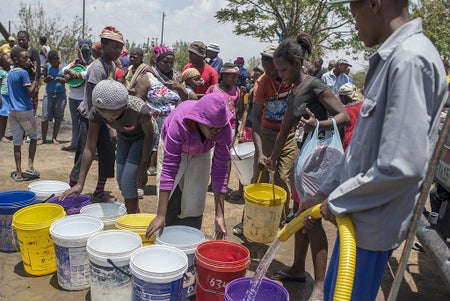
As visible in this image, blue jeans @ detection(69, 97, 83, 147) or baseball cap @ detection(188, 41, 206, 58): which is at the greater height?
baseball cap @ detection(188, 41, 206, 58)

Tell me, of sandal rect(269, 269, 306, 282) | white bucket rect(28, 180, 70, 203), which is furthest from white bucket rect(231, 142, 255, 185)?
white bucket rect(28, 180, 70, 203)

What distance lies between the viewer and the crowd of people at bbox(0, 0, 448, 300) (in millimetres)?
1306

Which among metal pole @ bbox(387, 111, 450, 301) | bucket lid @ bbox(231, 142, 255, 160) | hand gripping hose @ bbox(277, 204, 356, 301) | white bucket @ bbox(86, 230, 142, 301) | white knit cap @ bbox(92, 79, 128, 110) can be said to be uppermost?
white knit cap @ bbox(92, 79, 128, 110)

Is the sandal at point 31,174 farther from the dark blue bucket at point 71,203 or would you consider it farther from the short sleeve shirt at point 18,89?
the dark blue bucket at point 71,203

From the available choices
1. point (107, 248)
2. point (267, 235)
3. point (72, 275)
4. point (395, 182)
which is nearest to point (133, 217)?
point (107, 248)

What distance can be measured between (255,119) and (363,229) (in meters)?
2.62

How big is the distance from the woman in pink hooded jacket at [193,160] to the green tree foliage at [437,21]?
48.4ft

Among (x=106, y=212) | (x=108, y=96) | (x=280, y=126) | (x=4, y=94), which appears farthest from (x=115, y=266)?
(x=4, y=94)

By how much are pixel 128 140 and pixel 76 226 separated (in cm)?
99

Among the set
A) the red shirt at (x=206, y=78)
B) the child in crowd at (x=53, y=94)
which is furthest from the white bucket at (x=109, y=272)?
the child in crowd at (x=53, y=94)

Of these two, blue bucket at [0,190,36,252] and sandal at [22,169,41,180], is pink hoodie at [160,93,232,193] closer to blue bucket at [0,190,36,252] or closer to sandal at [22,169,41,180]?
blue bucket at [0,190,36,252]

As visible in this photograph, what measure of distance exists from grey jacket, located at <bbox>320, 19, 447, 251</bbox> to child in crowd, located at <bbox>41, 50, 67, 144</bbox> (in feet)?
22.3

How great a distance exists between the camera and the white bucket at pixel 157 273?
2.21 m

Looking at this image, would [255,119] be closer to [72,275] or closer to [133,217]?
[133,217]
